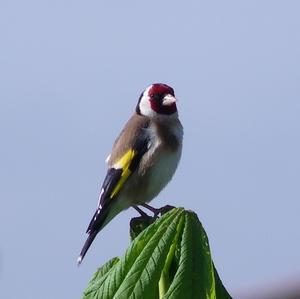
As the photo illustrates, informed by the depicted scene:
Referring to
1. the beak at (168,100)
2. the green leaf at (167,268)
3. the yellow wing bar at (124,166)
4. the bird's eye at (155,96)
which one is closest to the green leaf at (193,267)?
the green leaf at (167,268)

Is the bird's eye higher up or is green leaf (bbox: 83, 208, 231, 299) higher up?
the bird's eye

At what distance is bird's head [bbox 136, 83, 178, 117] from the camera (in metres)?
9.50

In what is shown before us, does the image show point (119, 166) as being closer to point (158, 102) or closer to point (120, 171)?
point (120, 171)

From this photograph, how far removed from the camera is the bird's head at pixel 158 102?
9500 mm

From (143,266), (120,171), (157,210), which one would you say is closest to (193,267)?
(143,266)

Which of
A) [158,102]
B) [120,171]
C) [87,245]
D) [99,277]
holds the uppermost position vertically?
[158,102]

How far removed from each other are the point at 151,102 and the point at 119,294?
5753mm

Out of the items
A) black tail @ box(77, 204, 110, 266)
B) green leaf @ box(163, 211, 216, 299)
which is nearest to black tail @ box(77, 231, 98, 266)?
black tail @ box(77, 204, 110, 266)

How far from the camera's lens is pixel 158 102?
9.56m

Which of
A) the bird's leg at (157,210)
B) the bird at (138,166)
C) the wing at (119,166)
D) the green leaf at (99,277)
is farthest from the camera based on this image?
the bird at (138,166)

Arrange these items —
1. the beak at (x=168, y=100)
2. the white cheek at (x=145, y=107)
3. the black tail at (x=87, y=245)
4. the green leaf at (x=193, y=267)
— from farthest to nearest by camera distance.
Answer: the white cheek at (x=145, y=107) → the beak at (x=168, y=100) → the black tail at (x=87, y=245) → the green leaf at (x=193, y=267)

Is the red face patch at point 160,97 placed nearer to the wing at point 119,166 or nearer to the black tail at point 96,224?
the wing at point 119,166

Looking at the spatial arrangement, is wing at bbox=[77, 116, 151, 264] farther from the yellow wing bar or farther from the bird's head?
the bird's head

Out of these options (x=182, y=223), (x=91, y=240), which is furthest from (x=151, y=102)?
(x=182, y=223)
